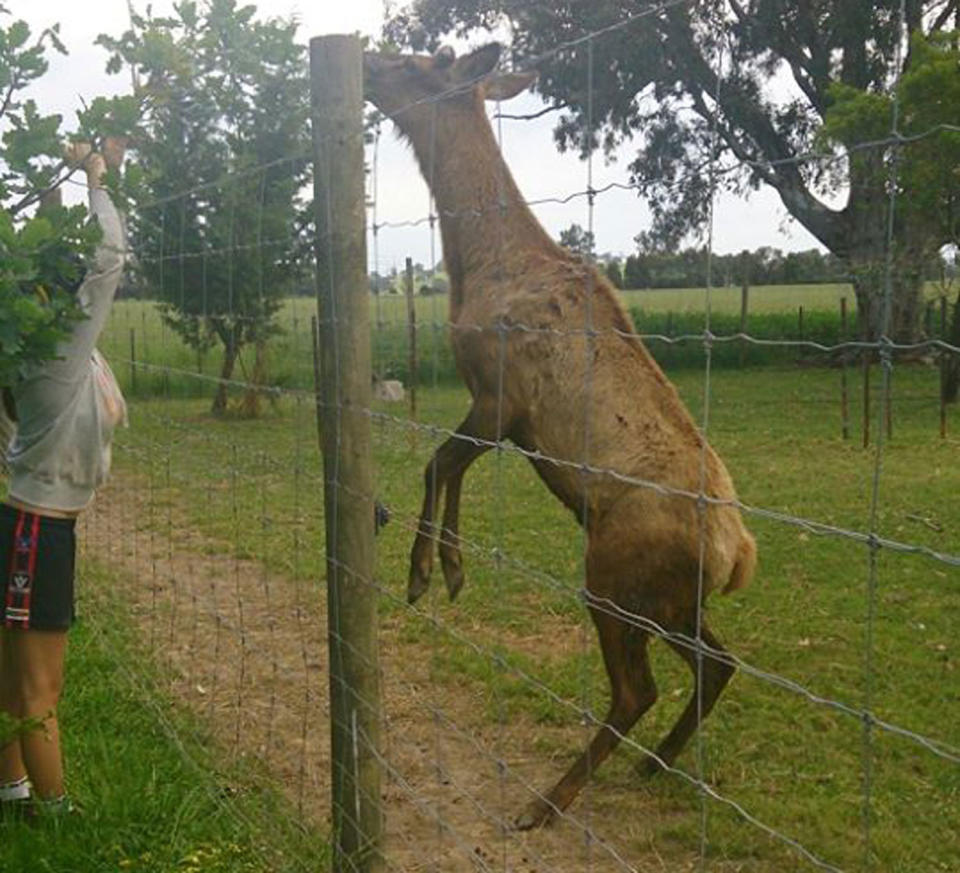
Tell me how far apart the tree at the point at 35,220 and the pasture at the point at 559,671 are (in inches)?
41.1

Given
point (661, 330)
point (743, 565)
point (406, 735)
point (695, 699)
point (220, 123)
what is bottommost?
point (406, 735)

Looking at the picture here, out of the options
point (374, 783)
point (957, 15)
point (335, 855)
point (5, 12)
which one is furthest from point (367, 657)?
point (957, 15)

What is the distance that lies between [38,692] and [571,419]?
1.84m

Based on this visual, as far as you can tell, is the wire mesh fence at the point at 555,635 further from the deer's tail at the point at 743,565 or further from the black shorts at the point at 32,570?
the black shorts at the point at 32,570

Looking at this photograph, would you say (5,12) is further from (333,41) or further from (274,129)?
(274,129)

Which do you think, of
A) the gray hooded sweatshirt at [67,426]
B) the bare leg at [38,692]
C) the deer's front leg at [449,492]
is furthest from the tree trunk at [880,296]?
the bare leg at [38,692]

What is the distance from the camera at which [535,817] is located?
3975 mm

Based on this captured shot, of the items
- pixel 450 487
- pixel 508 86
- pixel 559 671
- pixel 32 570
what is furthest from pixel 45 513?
pixel 559 671

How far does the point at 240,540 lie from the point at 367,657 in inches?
212

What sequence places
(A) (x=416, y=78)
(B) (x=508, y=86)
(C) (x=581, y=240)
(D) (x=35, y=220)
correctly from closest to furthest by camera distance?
(D) (x=35, y=220), (C) (x=581, y=240), (A) (x=416, y=78), (B) (x=508, y=86)

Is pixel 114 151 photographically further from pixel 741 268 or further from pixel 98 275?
pixel 741 268

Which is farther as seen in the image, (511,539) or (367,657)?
(511,539)

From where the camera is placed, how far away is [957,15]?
16516 mm

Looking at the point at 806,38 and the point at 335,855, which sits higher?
the point at 806,38
